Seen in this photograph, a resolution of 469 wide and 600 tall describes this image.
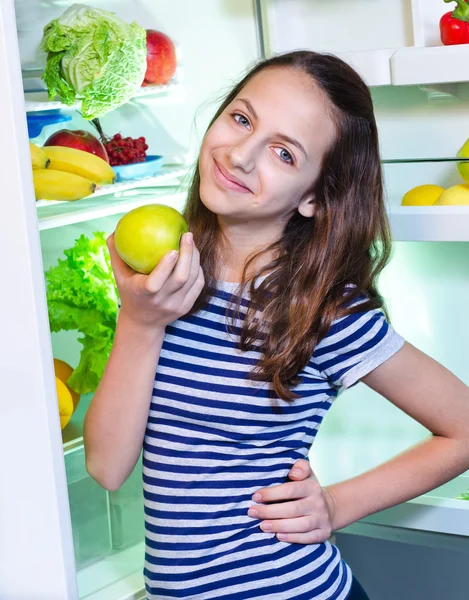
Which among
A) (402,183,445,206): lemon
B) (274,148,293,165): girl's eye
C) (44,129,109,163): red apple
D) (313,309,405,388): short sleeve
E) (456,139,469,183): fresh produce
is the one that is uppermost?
(44,129,109,163): red apple

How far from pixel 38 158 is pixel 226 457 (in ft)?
1.98

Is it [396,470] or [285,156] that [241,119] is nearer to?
[285,156]

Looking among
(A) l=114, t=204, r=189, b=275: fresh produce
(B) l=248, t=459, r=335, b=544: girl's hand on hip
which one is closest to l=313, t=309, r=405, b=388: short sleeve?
(B) l=248, t=459, r=335, b=544: girl's hand on hip

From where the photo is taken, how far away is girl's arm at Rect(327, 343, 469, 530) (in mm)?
1212

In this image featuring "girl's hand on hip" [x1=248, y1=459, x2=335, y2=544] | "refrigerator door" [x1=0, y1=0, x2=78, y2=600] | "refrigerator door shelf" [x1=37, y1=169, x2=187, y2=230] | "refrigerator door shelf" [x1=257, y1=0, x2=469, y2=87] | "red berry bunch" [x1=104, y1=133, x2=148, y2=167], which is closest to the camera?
"refrigerator door" [x1=0, y1=0, x2=78, y2=600]

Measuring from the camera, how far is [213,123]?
4.17 feet

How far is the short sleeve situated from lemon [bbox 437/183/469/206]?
401mm

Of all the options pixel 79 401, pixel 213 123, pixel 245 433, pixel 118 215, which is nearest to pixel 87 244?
pixel 118 215

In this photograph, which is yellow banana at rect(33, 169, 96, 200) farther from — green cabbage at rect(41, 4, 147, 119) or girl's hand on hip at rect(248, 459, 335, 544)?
girl's hand on hip at rect(248, 459, 335, 544)

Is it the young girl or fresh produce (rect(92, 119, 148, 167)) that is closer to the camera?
the young girl

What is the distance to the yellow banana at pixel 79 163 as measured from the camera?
1.51m

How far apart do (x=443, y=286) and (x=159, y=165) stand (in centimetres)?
58

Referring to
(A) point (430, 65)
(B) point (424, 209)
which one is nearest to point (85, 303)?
(B) point (424, 209)

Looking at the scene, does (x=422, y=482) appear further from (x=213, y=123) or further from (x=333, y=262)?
(x=213, y=123)
